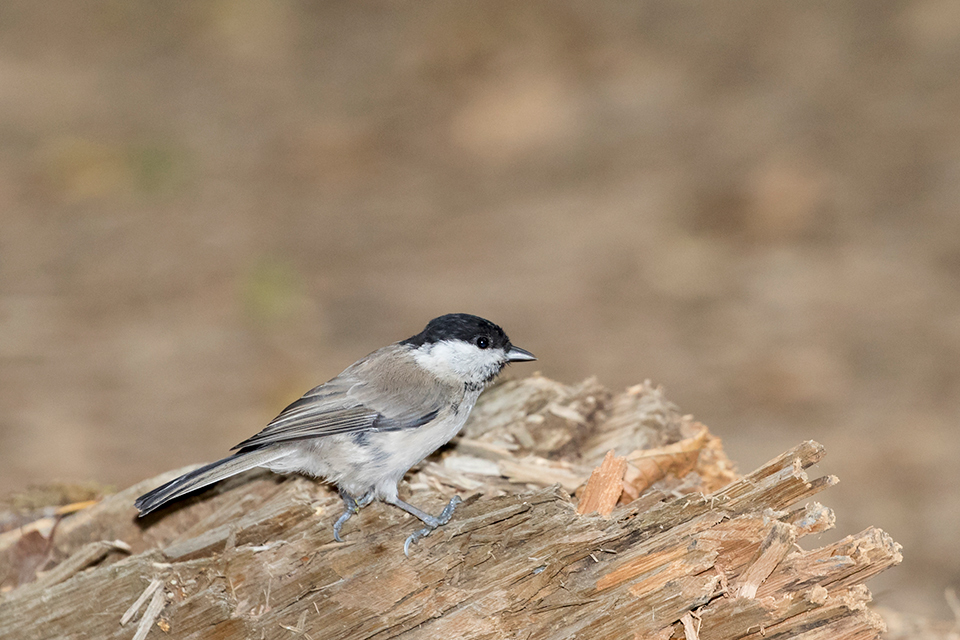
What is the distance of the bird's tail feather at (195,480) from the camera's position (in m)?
2.91

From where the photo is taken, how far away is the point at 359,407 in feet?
10.3

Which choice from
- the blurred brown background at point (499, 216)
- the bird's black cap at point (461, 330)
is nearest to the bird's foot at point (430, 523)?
the bird's black cap at point (461, 330)

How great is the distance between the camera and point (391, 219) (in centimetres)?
748

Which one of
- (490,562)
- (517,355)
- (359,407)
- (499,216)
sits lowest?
(490,562)

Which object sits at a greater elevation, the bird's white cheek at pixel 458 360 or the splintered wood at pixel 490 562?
the bird's white cheek at pixel 458 360

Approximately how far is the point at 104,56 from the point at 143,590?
8.21m

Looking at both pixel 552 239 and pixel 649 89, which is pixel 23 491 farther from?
pixel 649 89

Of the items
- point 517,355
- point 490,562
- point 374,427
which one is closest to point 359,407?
point 374,427

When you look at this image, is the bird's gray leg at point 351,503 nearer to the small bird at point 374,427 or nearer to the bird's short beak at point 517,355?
the small bird at point 374,427

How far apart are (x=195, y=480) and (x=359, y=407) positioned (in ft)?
2.10

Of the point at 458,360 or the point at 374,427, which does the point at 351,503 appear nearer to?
the point at 374,427

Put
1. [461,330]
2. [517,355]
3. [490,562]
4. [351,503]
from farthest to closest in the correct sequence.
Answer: [517,355], [461,330], [351,503], [490,562]

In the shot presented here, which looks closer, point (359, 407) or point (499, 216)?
point (359, 407)

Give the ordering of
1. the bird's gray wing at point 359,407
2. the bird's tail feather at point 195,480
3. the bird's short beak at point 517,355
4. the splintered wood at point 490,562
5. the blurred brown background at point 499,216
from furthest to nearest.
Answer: the blurred brown background at point 499,216 < the bird's short beak at point 517,355 < the bird's gray wing at point 359,407 < the bird's tail feather at point 195,480 < the splintered wood at point 490,562
